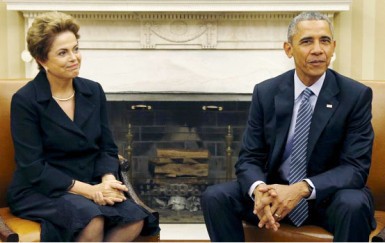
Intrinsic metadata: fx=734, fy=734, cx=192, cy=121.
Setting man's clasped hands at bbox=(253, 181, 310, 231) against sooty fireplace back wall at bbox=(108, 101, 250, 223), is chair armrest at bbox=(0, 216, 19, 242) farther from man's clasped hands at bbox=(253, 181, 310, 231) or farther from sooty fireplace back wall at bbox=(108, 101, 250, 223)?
sooty fireplace back wall at bbox=(108, 101, 250, 223)

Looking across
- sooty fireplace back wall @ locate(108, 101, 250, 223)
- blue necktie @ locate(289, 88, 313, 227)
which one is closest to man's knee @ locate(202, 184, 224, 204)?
blue necktie @ locate(289, 88, 313, 227)

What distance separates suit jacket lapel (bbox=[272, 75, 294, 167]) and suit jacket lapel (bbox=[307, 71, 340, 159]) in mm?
94

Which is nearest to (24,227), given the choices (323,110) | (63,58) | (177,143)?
(63,58)

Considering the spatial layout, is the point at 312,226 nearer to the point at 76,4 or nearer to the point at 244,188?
the point at 244,188

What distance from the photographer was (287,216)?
8.18ft

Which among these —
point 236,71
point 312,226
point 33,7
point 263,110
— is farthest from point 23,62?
point 312,226

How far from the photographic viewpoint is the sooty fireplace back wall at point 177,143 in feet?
15.4

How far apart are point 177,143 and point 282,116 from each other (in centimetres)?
220

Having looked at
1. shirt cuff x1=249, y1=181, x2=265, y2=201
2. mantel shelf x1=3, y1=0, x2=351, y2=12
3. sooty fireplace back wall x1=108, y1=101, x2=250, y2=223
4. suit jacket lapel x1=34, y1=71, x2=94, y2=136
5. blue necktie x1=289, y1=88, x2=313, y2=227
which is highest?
Result: mantel shelf x1=3, y1=0, x2=351, y2=12

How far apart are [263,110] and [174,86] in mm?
2055

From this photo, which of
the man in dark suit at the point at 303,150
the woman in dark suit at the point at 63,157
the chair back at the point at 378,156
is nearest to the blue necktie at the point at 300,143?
the man in dark suit at the point at 303,150

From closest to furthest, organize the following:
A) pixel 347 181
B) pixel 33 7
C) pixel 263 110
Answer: pixel 347 181 → pixel 263 110 → pixel 33 7

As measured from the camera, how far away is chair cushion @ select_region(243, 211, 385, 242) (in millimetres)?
2422

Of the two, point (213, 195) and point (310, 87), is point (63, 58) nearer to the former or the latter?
point (213, 195)
